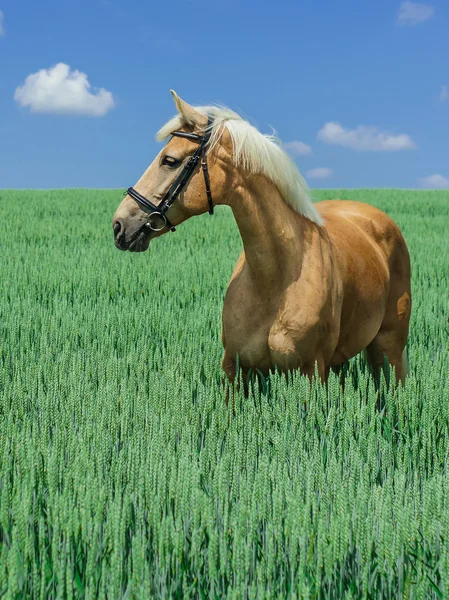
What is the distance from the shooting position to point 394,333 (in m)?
4.59

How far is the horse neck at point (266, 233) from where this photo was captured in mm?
3297

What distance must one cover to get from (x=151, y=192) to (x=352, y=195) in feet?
72.9

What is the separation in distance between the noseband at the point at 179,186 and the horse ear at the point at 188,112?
5 cm

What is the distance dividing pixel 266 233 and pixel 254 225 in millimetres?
74

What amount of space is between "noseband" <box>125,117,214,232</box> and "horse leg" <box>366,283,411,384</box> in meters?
1.83

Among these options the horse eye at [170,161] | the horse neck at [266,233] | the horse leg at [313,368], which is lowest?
the horse leg at [313,368]

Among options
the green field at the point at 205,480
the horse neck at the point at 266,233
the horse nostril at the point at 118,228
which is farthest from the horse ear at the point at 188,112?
the green field at the point at 205,480

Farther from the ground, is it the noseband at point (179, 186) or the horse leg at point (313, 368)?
the noseband at point (179, 186)

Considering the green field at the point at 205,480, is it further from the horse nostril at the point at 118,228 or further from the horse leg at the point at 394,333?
the horse nostril at the point at 118,228

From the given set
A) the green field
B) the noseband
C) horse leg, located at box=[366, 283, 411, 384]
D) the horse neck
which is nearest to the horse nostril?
the noseband

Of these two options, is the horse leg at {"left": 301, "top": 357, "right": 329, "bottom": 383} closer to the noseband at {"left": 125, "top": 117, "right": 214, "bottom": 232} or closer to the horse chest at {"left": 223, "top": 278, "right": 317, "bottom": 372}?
the horse chest at {"left": 223, "top": 278, "right": 317, "bottom": 372}

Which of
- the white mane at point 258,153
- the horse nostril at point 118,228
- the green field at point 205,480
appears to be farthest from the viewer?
the horse nostril at point 118,228

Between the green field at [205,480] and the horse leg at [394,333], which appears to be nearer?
the green field at [205,480]

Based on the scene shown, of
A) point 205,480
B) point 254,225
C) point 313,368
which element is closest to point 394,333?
point 313,368
